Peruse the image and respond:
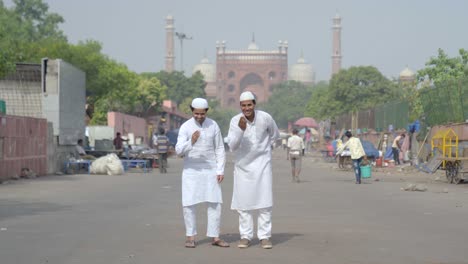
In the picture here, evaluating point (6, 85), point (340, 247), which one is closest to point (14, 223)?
point (340, 247)

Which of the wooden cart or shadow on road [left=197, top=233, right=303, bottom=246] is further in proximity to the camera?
the wooden cart

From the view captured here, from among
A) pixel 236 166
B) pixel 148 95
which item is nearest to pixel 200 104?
pixel 236 166

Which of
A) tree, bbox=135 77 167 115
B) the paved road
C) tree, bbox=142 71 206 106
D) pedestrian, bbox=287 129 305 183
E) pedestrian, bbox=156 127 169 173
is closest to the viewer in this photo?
the paved road

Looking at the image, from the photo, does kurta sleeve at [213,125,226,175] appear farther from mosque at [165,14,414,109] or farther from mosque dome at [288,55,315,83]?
mosque dome at [288,55,315,83]

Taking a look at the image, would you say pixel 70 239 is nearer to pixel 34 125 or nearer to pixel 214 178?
pixel 214 178

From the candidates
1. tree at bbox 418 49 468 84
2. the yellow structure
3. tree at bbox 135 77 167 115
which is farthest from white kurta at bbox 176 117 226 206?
tree at bbox 135 77 167 115

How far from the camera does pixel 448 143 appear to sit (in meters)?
21.5

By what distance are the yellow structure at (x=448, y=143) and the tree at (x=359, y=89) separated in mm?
56325

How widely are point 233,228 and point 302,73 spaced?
17812cm

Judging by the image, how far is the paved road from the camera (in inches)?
325

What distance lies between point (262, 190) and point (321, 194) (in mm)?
8703

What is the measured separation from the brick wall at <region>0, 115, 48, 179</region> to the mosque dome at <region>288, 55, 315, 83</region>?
533ft

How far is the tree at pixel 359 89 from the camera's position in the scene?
79375 millimetres

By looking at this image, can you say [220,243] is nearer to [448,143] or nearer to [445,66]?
[448,143]
